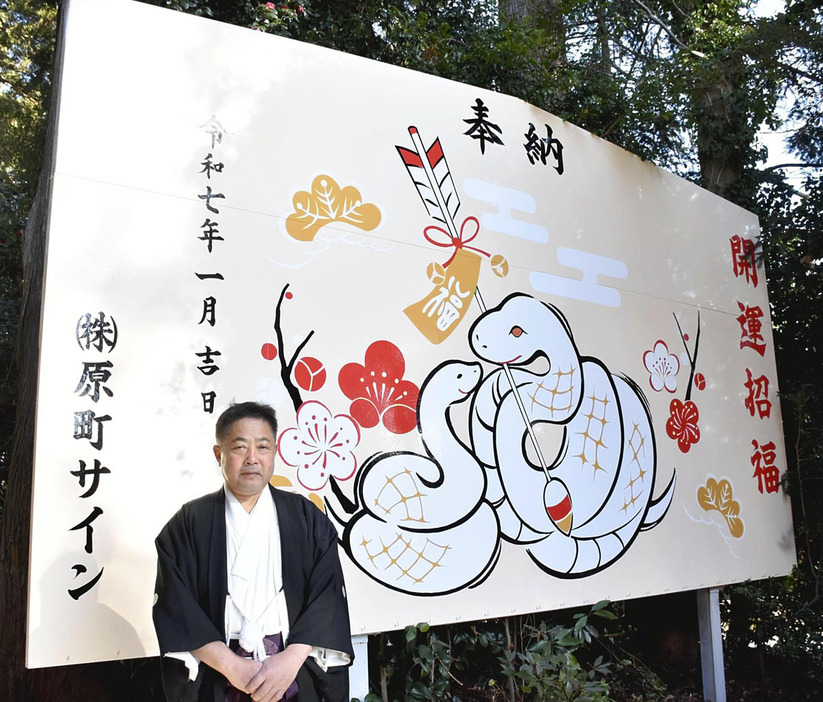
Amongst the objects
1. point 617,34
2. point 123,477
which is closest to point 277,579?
point 123,477

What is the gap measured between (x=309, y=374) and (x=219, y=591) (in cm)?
105

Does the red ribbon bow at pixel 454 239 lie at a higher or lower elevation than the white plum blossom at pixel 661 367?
higher

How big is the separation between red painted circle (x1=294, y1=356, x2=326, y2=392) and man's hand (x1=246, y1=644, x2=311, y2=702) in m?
1.09

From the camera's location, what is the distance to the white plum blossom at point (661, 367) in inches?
172

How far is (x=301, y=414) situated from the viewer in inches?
119

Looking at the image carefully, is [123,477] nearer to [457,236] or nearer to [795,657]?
[457,236]

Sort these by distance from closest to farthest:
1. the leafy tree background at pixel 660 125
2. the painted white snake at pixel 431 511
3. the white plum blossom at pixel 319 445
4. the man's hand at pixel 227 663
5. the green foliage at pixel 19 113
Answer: the man's hand at pixel 227 663 < the white plum blossom at pixel 319 445 < the painted white snake at pixel 431 511 < the leafy tree background at pixel 660 125 < the green foliage at pixel 19 113

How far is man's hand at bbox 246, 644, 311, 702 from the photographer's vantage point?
2191 mm

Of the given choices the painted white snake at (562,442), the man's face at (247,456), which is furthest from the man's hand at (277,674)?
the painted white snake at (562,442)

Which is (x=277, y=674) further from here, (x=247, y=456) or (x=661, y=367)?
(x=661, y=367)

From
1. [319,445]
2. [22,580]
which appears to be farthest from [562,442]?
[22,580]

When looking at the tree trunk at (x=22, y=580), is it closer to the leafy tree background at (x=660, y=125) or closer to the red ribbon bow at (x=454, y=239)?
the leafy tree background at (x=660, y=125)

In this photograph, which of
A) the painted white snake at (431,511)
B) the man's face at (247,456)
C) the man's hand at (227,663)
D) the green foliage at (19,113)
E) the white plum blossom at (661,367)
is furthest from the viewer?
the green foliage at (19,113)

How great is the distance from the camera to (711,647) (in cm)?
458
